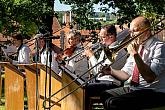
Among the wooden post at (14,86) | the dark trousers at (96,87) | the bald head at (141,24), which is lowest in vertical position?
the wooden post at (14,86)

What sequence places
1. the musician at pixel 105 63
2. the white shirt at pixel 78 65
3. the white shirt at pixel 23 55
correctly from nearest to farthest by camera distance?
the musician at pixel 105 63, the white shirt at pixel 78 65, the white shirt at pixel 23 55

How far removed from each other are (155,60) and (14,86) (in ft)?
9.41

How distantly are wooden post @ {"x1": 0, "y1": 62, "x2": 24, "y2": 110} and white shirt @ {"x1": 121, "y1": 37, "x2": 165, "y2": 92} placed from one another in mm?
2577

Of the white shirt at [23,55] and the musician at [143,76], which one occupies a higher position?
the musician at [143,76]

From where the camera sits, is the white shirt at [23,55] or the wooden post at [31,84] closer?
the wooden post at [31,84]

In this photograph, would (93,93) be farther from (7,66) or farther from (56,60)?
(7,66)

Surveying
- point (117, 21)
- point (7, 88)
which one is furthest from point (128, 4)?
point (7, 88)

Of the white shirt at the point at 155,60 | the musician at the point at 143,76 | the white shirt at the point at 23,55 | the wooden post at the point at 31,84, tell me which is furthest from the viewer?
the white shirt at the point at 23,55

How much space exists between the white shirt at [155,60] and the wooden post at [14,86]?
2577 millimetres

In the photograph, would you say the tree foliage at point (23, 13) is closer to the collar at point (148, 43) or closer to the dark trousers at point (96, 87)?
the dark trousers at point (96, 87)

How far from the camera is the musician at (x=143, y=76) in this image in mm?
4512

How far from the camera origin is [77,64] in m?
6.43

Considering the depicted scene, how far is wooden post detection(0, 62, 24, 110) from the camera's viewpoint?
687 centimetres

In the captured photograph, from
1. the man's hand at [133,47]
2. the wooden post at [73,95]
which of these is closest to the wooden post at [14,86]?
the wooden post at [73,95]
